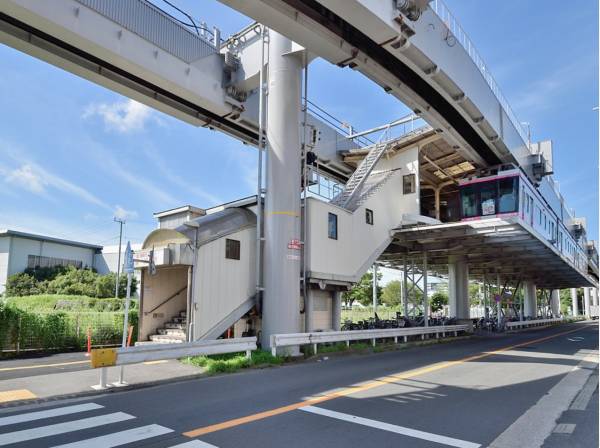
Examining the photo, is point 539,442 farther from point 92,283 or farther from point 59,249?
point 59,249

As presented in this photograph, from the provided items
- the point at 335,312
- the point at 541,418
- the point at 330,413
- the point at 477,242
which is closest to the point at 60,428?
the point at 330,413

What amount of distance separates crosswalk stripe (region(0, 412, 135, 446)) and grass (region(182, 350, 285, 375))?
14.3 ft

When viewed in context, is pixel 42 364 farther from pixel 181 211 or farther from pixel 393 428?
pixel 393 428

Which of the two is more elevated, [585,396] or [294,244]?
[294,244]

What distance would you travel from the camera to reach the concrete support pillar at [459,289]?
30359 mm

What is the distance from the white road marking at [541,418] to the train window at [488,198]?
1237cm

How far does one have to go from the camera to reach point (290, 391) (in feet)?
29.1

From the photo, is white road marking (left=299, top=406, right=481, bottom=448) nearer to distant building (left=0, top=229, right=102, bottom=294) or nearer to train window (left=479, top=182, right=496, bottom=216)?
train window (left=479, top=182, right=496, bottom=216)

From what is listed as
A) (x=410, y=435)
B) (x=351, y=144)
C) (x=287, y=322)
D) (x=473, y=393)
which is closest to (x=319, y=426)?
(x=410, y=435)

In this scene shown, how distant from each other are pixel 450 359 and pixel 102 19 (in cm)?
1496

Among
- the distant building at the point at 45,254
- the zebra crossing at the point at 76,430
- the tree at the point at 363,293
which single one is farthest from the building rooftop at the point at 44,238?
the zebra crossing at the point at 76,430

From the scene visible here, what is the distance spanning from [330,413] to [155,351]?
4.91m

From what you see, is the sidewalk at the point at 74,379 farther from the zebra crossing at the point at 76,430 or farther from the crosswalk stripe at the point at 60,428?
the crosswalk stripe at the point at 60,428

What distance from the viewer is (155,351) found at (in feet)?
33.5
